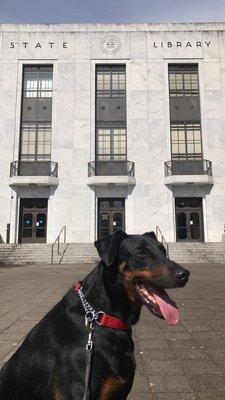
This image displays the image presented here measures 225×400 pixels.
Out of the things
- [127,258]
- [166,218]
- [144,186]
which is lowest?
[127,258]

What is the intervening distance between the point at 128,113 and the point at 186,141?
514 cm

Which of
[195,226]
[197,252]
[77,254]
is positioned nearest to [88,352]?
[77,254]

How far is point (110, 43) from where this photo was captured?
1254 inches

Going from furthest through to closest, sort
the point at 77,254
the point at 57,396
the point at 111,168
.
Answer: the point at 111,168 < the point at 77,254 < the point at 57,396

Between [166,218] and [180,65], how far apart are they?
511 inches

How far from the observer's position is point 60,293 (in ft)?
34.2

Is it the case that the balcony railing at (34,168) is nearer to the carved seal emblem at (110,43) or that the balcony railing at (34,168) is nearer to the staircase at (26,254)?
the staircase at (26,254)

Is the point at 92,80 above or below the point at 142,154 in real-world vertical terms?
above

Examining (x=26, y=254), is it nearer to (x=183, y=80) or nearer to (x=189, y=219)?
(x=189, y=219)

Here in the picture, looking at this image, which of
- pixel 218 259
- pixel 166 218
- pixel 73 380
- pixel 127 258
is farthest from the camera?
pixel 166 218

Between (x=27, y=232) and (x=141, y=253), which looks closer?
(x=141, y=253)

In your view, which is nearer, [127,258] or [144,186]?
[127,258]

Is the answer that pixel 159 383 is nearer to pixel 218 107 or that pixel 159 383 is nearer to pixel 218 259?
pixel 218 259

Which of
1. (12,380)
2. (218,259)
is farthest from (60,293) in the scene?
(218,259)
